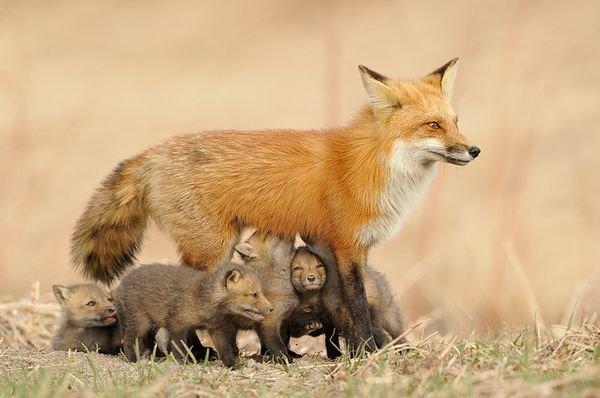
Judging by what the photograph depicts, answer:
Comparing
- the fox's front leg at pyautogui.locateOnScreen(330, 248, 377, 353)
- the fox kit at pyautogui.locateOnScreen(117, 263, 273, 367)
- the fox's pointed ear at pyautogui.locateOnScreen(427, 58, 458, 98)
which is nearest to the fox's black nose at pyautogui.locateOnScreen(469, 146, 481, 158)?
the fox's pointed ear at pyautogui.locateOnScreen(427, 58, 458, 98)

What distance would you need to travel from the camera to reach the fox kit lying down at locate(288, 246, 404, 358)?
26.1 ft

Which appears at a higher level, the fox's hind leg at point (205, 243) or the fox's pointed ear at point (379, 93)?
the fox's pointed ear at point (379, 93)

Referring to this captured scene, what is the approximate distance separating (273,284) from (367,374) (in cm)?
186

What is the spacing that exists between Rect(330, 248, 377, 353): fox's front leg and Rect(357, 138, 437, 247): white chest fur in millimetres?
158

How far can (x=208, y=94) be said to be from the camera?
827 inches

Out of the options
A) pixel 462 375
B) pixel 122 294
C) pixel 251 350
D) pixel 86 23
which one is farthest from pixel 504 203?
pixel 86 23

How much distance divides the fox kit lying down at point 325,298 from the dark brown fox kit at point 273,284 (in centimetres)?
10

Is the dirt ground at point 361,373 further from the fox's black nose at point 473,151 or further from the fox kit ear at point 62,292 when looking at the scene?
the fox's black nose at point 473,151

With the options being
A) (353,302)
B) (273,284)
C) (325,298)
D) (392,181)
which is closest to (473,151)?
(392,181)

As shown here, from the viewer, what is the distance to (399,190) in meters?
7.91

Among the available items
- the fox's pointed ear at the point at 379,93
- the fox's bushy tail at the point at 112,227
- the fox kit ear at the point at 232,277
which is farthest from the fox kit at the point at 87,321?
the fox's pointed ear at the point at 379,93

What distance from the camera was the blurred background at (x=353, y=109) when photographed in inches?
485

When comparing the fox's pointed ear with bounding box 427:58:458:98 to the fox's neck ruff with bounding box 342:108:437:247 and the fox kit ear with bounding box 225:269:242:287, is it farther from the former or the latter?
the fox kit ear with bounding box 225:269:242:287

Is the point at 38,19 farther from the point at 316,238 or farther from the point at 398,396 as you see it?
the point at 398,396
